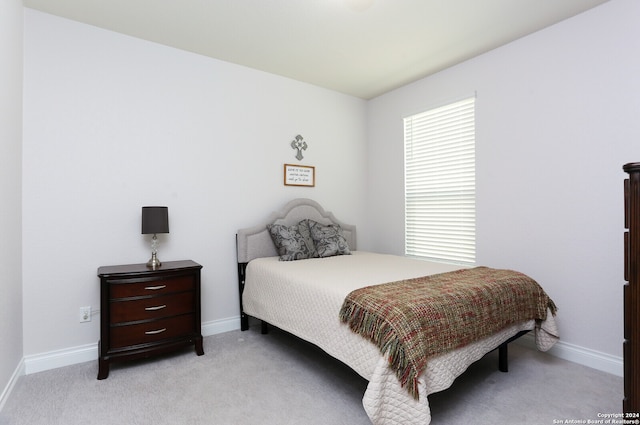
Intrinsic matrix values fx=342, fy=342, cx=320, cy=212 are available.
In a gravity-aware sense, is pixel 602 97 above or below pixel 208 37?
below

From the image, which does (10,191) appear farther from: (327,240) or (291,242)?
(327,240)

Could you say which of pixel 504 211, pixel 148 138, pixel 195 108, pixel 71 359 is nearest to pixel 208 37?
pixel 195 108

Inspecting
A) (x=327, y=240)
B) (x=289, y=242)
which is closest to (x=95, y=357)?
(x=289, y=242)

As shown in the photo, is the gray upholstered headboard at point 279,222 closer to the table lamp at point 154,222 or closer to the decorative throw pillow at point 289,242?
the decorative throw pillow at point 289,242

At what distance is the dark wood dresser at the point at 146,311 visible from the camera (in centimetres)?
241

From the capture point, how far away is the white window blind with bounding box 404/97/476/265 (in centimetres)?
339

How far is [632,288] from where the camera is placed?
1.28m

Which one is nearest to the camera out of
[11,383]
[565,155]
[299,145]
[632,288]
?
[632,288]

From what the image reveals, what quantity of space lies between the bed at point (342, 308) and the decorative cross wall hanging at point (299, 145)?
527 mm

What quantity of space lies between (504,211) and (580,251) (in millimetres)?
648

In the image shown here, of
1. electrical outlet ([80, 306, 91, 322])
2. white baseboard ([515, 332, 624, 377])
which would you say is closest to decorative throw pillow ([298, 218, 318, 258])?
electrical outlet ([80, 306, 91, 322])

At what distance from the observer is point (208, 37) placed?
2914 millimetres

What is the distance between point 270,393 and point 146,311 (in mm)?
1138

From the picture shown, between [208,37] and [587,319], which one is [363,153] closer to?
[208,37]
